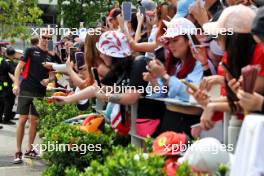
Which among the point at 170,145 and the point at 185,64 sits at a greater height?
the point at 185,64

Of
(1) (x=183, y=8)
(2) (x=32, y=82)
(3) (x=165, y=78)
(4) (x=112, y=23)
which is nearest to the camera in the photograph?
(3) (x=165, y=78)

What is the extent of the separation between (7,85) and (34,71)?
5.30 m

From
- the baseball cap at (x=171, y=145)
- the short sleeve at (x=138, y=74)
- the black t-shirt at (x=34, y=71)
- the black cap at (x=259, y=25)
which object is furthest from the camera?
the black t-shirt at (x=34, y=71)

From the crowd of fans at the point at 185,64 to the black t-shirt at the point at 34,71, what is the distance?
9.62ft

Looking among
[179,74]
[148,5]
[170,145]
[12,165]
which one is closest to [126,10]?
[148,5]

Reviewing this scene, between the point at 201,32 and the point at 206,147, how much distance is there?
163cm

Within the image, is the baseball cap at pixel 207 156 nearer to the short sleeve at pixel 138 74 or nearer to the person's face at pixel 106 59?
the short sleeve at pixel 138 74

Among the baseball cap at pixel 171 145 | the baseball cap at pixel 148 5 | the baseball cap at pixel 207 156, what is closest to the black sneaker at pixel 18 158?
the baseball cap at pixel 148 5

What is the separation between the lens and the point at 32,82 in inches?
337

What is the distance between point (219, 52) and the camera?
395 cm

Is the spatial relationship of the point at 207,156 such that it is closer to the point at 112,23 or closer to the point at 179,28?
the point at 179,28

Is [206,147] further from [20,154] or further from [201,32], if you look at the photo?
[20,154]

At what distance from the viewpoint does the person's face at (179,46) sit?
3.94 meters

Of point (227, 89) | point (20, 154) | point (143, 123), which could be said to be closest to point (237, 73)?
point (227, 89)
